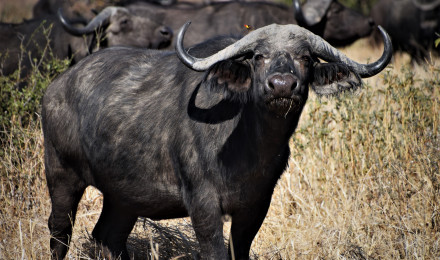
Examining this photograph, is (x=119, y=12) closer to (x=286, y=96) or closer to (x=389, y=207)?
(x=389, y=207)

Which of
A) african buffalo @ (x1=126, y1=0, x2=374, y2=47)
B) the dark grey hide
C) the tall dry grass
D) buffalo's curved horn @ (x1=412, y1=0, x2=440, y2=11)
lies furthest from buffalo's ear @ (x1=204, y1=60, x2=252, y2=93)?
buffalo's curved horn @ (x1=412, y1=0, x2=440, y2=11)

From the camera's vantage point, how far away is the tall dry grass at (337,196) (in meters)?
4.75

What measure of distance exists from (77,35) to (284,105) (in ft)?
24.3

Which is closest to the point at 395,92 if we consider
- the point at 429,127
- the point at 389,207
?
the point at 429,127

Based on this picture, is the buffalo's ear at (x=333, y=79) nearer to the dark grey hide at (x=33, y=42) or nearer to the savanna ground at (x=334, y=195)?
the savanna ground at (x=334, y=195)

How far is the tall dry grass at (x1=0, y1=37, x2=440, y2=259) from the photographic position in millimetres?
4754

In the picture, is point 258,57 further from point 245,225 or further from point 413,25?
point 413,25

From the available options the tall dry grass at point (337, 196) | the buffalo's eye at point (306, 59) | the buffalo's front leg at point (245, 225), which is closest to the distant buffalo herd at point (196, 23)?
the tall dry grass at point (337, 196)

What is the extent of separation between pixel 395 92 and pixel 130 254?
2901mm

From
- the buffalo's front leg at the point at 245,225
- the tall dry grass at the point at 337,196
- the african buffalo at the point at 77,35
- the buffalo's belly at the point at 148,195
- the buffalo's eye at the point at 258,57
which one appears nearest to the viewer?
the buffalo's eye at the point at 258,57

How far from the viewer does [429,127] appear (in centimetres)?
550

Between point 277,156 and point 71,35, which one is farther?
point 71,35

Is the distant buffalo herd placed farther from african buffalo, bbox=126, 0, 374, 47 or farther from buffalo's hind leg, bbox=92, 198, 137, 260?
buffalo's hind leg, bbox=92, 198, 137, 260

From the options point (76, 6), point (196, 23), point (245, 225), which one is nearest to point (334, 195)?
point (245, 225)
